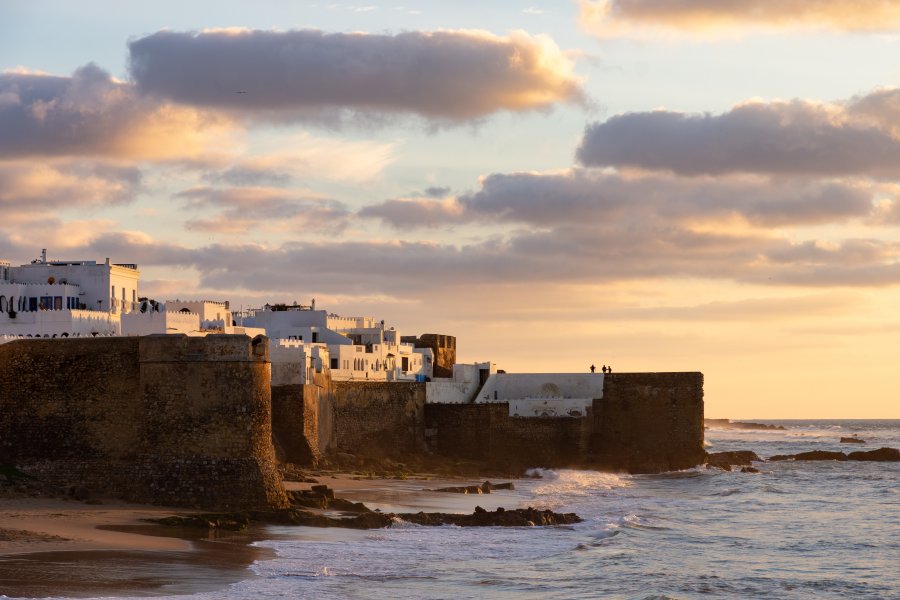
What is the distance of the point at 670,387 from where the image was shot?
59.9 m

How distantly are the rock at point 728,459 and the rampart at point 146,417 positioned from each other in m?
35.9

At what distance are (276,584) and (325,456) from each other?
26.6 metres

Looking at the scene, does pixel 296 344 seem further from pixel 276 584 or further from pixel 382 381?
pixel 276 584

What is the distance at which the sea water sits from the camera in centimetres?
2781

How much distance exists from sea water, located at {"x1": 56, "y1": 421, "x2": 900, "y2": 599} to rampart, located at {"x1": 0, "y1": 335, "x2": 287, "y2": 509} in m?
2.13

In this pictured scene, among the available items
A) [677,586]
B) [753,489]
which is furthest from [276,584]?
[753,489]

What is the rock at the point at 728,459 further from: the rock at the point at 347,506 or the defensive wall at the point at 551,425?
the rock at the point at 347,506

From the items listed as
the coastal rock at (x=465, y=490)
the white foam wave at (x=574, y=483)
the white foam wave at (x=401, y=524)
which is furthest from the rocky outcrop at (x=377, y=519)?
the white foam wave at (x=574, y=483)

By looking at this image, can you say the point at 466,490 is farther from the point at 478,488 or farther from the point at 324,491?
the point at 324,491

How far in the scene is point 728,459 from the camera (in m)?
72.1

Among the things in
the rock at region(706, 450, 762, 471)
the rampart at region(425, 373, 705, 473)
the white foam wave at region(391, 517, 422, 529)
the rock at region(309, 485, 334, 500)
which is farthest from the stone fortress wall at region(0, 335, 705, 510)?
the rock at region(706, 450, 762, 471)

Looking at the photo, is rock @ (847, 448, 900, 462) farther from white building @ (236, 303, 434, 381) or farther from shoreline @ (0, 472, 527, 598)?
shoreline @ (0, 472, 527, 598)

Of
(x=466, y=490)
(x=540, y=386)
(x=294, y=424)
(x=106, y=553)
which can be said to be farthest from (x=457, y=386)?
(x=106, y=553)

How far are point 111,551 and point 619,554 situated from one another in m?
12.6
